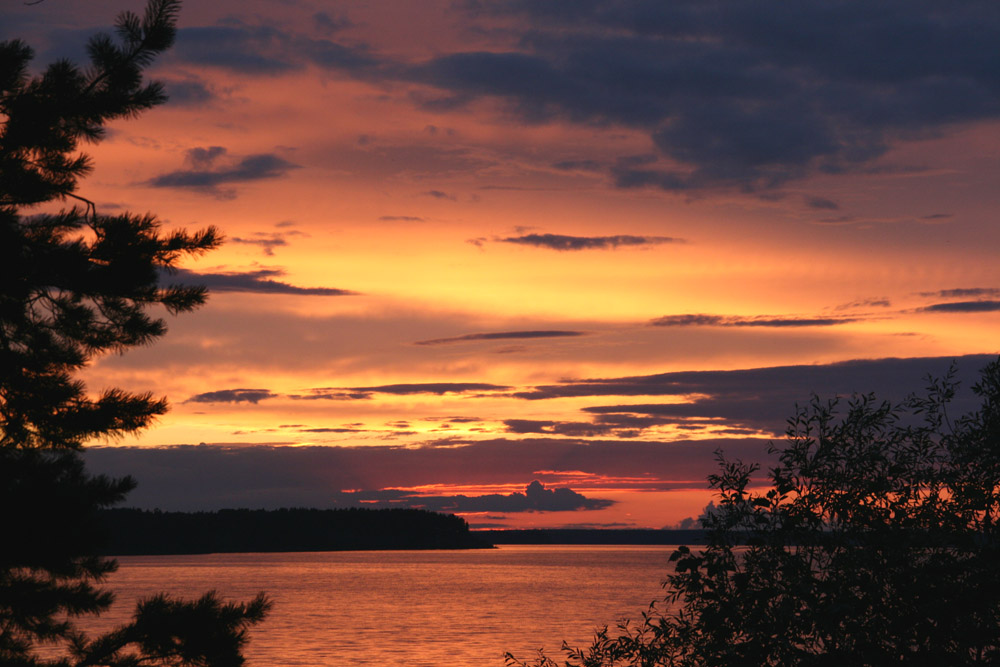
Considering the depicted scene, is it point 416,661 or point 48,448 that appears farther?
point 416,661

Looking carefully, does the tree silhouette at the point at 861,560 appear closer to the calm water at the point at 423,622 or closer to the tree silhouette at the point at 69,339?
the tree silhouette at the point at 69,339

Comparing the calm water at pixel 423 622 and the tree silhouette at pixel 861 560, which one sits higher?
the tree silhouette at pixel 861 560

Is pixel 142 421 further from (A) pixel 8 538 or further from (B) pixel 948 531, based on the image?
(B) pixel 948 531

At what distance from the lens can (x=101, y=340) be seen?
17438 millimetres

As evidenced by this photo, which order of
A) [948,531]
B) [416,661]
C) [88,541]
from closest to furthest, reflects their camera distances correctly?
[948,531] < [88,541] < [416,661]

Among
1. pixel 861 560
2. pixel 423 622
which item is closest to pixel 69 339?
pixel 861 560

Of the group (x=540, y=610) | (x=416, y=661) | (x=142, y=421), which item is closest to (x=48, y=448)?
(x=142, y=421)

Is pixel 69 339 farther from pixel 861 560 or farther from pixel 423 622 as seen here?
pixel 423 622

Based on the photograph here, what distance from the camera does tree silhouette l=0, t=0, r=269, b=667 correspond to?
16.7 m

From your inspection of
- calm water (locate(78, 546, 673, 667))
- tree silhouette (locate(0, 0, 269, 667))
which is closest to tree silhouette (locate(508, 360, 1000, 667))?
tree silhouette (locate(0, 0, 269, 667))

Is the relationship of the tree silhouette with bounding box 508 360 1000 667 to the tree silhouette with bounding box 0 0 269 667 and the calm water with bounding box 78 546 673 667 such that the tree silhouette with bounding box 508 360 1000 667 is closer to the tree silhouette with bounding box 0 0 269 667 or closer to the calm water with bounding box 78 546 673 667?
the tree silhouette with bounding box 0 0 269 667

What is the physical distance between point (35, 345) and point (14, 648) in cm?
606

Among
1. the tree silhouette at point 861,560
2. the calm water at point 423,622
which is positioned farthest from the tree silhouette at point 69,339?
the calm water at point 423,622

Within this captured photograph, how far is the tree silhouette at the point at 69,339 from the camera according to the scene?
16672 mm
